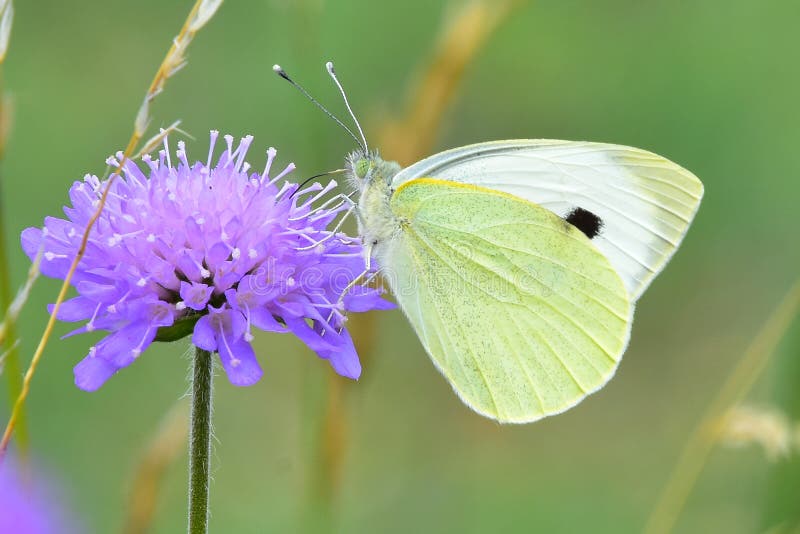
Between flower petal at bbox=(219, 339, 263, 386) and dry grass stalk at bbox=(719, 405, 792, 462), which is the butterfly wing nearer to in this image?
dry grass stalk at bbox=(719, 405, 792, 462)

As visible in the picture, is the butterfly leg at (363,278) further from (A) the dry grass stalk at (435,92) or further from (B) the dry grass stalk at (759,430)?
(B) the dry grass stalk at (759,430)

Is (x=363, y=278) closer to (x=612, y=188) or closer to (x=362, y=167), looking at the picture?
(x=362, y=167)

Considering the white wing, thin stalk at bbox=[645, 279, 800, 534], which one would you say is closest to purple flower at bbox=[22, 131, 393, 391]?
the white wing

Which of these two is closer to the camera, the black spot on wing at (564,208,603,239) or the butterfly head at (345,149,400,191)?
the butterfly head at (345,149,400,191)

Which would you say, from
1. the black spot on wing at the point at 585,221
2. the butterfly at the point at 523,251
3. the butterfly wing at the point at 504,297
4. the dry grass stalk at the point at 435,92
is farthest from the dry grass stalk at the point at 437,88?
the black spot on wing at the point at 585,221

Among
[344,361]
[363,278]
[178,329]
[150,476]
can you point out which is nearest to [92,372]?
[178,329]

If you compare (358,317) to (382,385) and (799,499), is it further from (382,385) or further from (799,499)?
(382,385)

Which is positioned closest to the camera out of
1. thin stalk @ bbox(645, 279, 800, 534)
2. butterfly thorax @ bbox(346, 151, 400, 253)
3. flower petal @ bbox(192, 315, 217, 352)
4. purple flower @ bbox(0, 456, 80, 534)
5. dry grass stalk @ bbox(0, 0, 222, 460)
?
purple flower @ bbox(0, 456, 80, 534)

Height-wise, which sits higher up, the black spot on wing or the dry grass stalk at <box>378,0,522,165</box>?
the dry grass stalk at <box>378,0,522,165</box>
